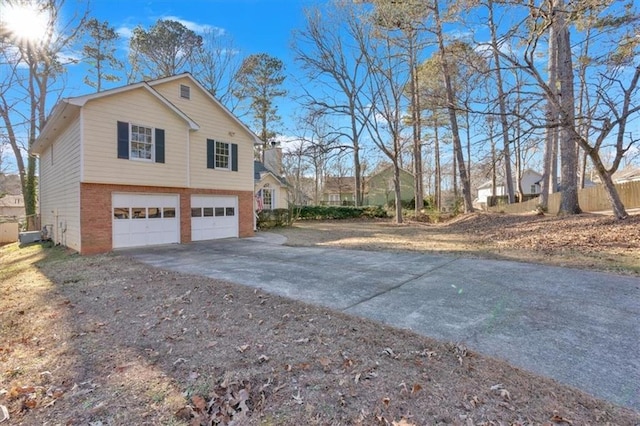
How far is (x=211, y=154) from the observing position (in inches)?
540

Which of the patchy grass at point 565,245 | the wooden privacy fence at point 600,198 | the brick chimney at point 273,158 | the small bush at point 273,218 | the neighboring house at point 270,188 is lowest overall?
the patchy grass at point 565,245

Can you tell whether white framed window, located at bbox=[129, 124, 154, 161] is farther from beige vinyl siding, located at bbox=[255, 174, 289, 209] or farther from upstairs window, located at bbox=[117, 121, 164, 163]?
beige vinyl siding, located at bbox=[255, 174, 289, 209]

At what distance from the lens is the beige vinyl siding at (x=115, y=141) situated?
33.8ft

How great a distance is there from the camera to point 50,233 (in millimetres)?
14219

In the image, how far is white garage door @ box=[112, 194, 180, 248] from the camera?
11133mm

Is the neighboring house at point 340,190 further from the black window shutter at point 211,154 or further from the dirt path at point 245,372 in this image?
the dirt path at point 245,372

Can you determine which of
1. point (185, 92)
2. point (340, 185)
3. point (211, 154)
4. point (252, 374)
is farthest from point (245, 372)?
point (340, 185)

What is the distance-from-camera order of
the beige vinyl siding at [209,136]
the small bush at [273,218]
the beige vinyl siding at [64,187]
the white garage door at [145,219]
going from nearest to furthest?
the beige vinyl siding at [64,187], the white garage door at [145,219], the beige vinyl siding at [209,136], the small bush at [273,218]

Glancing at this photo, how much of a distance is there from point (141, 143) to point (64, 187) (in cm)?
355

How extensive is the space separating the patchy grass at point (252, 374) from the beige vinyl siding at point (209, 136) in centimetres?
907

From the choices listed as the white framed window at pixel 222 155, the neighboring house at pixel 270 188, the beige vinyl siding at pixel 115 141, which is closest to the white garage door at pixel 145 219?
the beige vinyl siding at pixel 115 141

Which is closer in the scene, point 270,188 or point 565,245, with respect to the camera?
point 565,245

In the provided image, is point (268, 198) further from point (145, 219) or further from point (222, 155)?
point (145, 219)

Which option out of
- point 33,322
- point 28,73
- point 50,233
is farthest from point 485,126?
point 28,73
